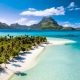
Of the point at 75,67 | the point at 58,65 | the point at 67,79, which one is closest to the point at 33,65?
the point at 58,65

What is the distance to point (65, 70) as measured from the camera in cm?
2705

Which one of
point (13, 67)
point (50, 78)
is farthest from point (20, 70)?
point (50, 78)

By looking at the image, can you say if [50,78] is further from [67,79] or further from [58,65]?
[58,65]

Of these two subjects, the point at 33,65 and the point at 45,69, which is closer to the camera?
the point at 45,69

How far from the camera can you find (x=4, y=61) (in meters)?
25.9

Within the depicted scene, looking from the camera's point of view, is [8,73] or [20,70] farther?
[20,70]

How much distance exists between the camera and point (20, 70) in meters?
25.8

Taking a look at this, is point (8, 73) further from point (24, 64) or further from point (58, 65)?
point (58, 65)

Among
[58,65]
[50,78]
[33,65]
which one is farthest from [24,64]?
[50,78]

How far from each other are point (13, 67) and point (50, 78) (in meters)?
5.90

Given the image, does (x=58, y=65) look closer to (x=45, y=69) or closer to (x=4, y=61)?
(x=45, y=69)

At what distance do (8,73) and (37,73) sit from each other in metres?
3.68

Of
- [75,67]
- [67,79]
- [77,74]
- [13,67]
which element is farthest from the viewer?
[75,67]

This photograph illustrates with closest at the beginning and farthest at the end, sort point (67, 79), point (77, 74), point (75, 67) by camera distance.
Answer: point (67, 79) → point (77, 74) → point (75, 67)
